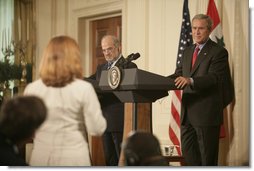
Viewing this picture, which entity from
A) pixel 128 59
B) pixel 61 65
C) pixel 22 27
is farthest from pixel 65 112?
pixel 22 27

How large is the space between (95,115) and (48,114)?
0.28m

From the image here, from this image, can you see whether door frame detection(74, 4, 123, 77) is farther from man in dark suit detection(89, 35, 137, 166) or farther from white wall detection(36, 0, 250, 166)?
man in dark suit detection(89, 35, 137, 166)

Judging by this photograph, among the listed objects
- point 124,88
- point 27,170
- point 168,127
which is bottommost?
point 27,170

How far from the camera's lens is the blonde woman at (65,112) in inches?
95.8

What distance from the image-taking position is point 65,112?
8.22 ft

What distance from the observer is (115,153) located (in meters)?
3.00

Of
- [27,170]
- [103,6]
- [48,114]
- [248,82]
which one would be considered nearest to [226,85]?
[248,82]

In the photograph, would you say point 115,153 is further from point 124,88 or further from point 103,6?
point 103,6

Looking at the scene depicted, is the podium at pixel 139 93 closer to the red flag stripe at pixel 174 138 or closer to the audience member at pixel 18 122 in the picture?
the red flag stripe at pixel 174 138

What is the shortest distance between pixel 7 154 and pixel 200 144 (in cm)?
128

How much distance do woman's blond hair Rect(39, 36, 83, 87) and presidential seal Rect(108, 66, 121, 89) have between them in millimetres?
304

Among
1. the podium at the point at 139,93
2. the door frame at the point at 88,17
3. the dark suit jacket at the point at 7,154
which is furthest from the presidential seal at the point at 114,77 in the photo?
the dark suit jacket at the point at 7,154

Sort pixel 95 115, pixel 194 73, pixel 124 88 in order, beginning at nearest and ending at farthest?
pixel 95 115
pixel 124 88
pixel 194 73

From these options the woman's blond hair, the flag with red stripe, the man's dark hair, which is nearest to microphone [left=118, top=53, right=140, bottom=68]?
the woman's blond hair
